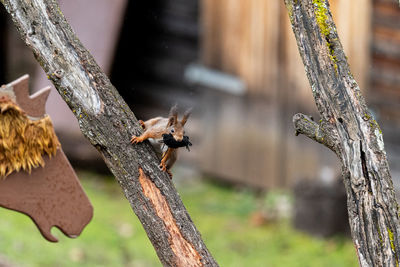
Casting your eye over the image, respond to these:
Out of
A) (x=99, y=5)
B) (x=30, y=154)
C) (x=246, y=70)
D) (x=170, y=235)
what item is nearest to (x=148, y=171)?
(x=170, y=235)

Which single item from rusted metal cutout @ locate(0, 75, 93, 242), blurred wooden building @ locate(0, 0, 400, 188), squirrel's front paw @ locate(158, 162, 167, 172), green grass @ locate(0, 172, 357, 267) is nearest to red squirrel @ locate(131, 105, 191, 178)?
squirrel's front paw @ locate(158, 162, 167, 172)

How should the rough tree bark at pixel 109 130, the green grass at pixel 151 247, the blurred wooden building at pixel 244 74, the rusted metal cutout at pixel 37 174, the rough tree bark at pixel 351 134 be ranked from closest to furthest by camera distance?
the rough tree bark at pixel 351 134 → the rough tree bark at pixel 109 130 → the rusted metal cutout at pixel 37 174 → the green grass at pixel 151 247 → the blurred wooden building at pixel 244 74

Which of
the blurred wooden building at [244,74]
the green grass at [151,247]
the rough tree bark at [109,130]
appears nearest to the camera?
the rough tree bark at [109,130]

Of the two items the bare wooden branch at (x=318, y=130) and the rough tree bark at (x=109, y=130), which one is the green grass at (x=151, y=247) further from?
the bare wooden branch at (x=318, y=130)

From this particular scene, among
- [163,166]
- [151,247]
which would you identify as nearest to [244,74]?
[151,247]

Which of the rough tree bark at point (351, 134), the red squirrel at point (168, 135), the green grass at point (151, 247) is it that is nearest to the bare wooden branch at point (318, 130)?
the rough tree bark at point (351, 134)

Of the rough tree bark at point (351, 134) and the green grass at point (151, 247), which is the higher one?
the rough tree bark at point (351, 134)

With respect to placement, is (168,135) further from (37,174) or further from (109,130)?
(37,174)

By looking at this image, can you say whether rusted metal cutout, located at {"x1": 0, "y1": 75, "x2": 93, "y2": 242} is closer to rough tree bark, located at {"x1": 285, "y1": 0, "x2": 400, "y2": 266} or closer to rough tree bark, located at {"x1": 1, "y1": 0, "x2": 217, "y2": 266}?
rough tree bark, located at {"x1": 1, "y1": 0, "x2": 217, "y2": 266}
